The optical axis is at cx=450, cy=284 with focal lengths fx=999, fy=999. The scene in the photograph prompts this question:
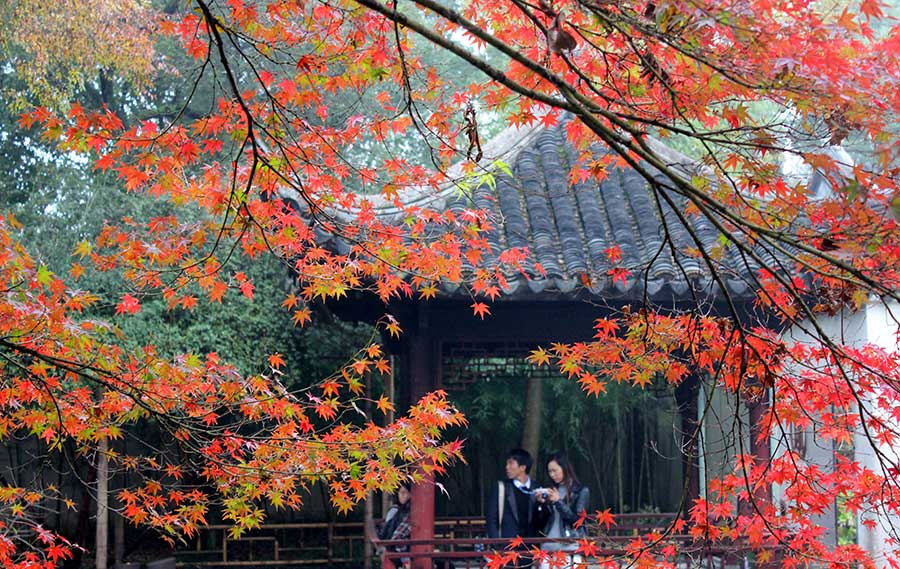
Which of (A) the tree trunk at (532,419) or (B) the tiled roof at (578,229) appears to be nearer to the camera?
(B) the tiled roof at (578,229)

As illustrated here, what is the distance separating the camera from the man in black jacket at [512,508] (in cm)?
663

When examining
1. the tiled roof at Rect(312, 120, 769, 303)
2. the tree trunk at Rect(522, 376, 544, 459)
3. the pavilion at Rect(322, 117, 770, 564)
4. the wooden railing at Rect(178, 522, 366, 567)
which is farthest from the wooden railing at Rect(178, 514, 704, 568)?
the tiled roof at Rect(312, 120, 769, 303)

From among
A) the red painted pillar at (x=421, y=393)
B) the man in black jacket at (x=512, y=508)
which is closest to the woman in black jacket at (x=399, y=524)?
the red painted pillar at (x=421, y=393)

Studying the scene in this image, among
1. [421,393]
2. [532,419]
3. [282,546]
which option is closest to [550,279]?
[421,393]

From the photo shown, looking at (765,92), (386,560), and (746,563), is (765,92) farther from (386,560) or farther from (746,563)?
(746,563)

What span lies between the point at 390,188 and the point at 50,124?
1.45 metres

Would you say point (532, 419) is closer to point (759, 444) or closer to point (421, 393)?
point (759, 444)

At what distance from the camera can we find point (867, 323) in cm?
741

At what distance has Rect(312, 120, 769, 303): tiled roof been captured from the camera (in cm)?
605

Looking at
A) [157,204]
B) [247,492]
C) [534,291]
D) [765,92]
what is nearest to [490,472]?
[157,204]

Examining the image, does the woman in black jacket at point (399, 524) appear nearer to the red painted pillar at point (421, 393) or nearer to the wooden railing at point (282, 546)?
the red painted pillar at point (421, 393)

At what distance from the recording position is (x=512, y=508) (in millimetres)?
6633

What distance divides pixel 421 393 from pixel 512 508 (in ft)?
3.20

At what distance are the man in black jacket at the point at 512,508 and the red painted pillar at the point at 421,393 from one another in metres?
0.41
